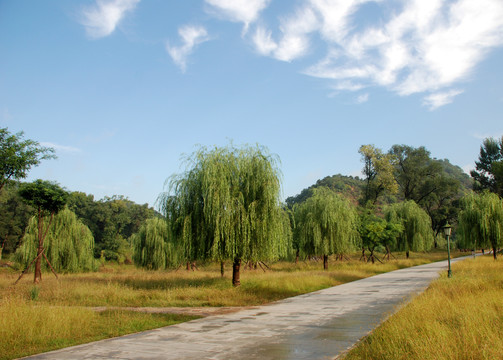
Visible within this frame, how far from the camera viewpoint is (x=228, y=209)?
14.8 metres

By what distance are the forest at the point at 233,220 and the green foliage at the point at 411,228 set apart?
118mm

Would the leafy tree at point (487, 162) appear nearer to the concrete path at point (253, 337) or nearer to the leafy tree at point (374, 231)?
the leafy tree at point (374, 231)

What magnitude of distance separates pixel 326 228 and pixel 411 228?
66.6 feet

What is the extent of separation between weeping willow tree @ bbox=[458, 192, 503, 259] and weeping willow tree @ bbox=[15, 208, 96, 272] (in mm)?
31311

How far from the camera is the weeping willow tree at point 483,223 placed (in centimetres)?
2948

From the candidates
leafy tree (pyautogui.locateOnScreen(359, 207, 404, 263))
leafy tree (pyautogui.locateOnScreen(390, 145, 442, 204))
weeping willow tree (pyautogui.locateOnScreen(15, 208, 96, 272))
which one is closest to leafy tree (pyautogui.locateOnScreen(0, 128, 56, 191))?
weeping willow tree (pyautogui.locateOnScreen(15, 208, 96, 272))

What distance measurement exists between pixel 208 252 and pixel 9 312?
804 cm

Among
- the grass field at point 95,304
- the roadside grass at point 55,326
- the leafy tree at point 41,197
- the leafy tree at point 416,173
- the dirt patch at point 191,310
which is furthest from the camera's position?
the leafy tree at point 416,173

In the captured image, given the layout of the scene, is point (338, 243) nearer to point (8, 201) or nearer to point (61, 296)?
point (61, 296)

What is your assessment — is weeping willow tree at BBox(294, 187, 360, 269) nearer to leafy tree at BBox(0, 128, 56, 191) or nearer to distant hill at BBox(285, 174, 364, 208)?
leafy tree at BBox(0, 128, 56, 191)

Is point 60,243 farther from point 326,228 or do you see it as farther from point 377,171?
point 377,171

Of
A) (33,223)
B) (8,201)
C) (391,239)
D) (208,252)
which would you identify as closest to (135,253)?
(33,223)

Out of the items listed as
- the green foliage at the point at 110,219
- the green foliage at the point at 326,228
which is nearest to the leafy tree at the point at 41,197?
the green foliage at the point at 326,228

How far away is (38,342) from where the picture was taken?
6.97m
